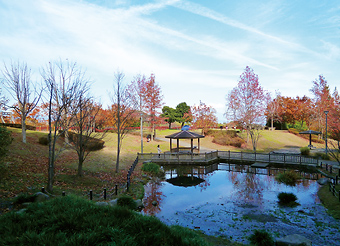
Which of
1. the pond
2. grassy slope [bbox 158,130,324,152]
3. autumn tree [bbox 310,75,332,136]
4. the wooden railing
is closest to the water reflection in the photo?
the pond

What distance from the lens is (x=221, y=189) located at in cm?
1570

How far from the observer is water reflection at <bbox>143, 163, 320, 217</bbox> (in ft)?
41.5

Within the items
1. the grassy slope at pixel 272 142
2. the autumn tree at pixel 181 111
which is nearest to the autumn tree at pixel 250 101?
the grassy slope at pixel 272 142

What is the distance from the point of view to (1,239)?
4.97 meters

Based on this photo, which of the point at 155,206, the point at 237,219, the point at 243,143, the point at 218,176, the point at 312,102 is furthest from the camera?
the point at 312,102

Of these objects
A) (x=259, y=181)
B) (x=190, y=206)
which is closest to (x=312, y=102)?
(x=259, y=181)

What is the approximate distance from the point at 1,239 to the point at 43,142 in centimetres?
2061

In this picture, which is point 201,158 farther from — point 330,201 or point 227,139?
point 227,139

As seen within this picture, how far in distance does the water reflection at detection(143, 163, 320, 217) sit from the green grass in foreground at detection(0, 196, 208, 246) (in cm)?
496

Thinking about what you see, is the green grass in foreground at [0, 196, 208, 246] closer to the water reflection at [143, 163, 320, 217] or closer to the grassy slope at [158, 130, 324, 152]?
the water reflection at [143, 163, 320, 217]

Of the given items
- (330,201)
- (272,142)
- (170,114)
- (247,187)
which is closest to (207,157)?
(247,187)

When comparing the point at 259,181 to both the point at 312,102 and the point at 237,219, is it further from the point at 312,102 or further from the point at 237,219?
the point at 312,102

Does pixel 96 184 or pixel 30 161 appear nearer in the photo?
pixel 96 184

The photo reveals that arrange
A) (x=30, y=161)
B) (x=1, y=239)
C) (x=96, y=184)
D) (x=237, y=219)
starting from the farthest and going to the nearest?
(x=30, y=161) < (x=96, y=184) < (x=237, y=219) < (x=1, y=239)
